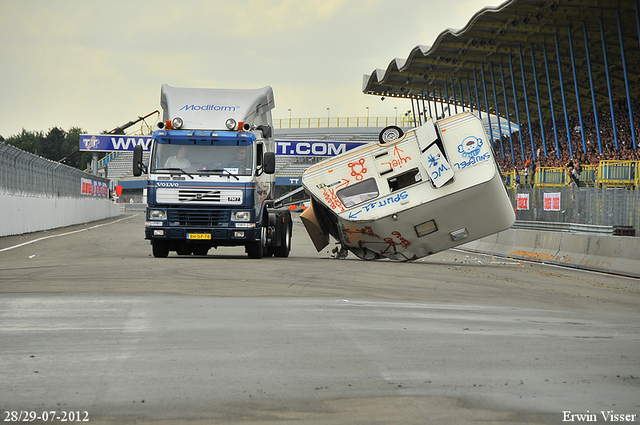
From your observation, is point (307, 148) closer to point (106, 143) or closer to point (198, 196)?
point (106, 143)

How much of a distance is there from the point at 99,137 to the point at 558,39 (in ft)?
132

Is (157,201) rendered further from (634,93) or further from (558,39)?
(634,93)

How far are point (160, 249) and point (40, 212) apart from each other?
63.4ft

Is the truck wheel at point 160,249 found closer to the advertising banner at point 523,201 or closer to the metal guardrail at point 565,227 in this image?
the metal guardrail at point 565,227

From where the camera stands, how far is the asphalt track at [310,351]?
4.73 meters

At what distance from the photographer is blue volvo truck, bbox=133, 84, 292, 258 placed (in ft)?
56.0

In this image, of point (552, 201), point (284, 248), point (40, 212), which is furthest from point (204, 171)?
point (40, 212)

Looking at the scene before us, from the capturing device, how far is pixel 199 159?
56.1ft

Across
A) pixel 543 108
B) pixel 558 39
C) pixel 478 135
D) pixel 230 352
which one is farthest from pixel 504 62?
pixel 230 352

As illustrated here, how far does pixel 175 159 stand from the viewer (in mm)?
17094

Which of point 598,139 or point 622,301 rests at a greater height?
point 598,139

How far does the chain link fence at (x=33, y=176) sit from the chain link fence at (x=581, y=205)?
60.6ft

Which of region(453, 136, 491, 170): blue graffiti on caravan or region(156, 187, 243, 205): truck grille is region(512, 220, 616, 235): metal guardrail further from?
region(156, 187, 243, 205): truck grille

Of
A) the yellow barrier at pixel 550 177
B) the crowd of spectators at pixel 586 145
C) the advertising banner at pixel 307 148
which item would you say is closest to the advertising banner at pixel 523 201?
the yellow barrier at pixel 550 177
